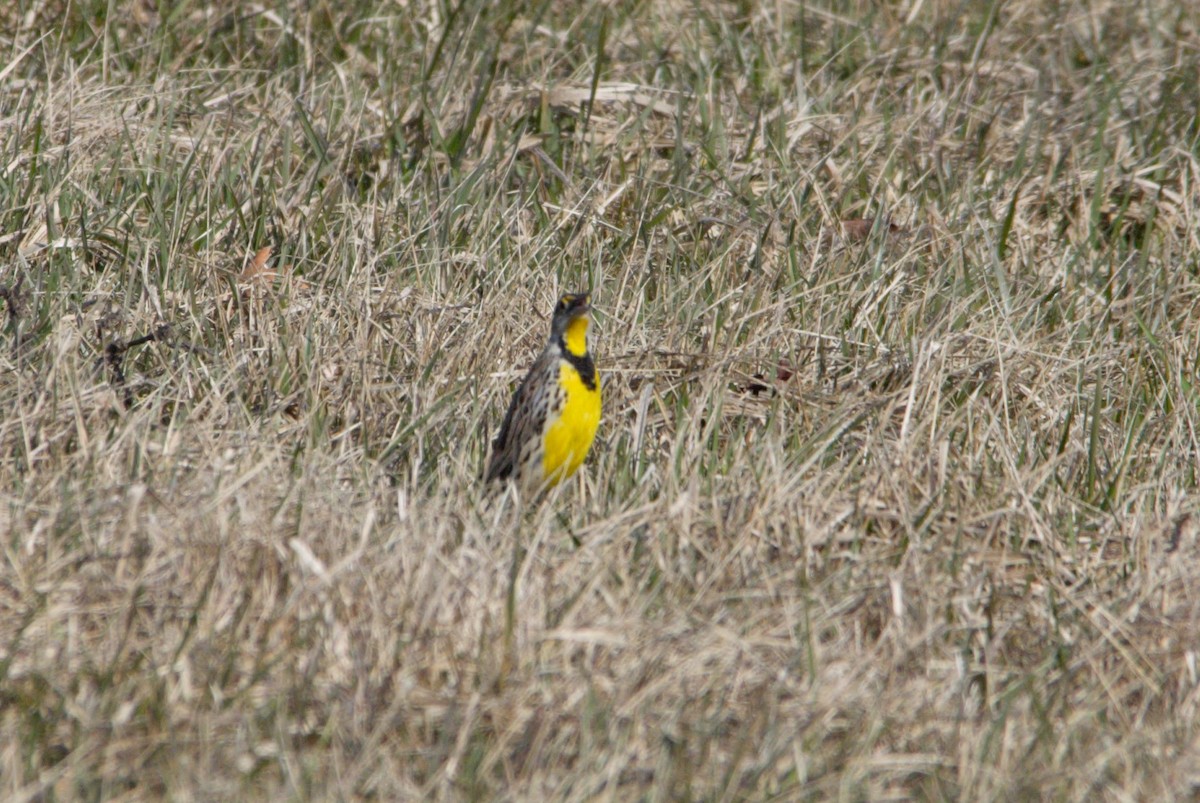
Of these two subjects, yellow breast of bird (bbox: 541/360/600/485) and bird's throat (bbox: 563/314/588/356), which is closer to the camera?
yellow breast of bird (bbox: 541/360/600/485)

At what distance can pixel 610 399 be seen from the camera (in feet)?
15.2

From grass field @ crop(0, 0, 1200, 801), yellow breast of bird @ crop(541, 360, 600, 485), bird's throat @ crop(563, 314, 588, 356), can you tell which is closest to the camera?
grass field @ crop(0, 0, 1200, 801)

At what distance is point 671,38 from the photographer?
6.90m

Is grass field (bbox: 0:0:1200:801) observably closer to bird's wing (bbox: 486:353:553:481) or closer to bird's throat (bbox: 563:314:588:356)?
bird's wing (bbox: 486:353:553:481)

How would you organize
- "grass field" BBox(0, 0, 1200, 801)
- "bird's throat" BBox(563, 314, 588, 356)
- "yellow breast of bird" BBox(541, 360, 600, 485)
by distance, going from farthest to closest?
1. "bird's throat" BBox(563, 314, 588, 356)
2. "yellow breast of bird" BBox(541, 360, 600, 485)
3. "grass field" BBox(0, 0, 1200, 801)

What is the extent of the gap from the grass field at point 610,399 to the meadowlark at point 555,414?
0.11 meters

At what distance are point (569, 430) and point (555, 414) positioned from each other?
6 centimetres

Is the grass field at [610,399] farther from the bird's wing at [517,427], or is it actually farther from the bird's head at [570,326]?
the bird's head at [570,326]

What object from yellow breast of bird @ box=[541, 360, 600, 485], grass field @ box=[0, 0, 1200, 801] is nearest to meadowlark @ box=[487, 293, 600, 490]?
yellow breast of bird @ box=[541, 360, 600, 485]

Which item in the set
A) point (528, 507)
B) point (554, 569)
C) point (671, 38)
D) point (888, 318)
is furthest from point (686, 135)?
point (554, 569)

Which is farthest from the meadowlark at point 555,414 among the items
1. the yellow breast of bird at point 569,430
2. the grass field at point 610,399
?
the grass field at point 610,399

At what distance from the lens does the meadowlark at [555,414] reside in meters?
4.20

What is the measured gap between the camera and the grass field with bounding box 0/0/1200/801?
299 centimetres

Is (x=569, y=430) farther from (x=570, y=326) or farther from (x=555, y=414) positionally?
(x=570, y=326)
